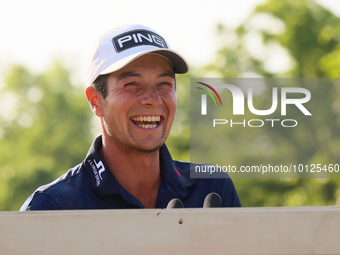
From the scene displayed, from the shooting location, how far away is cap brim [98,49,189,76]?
71.0 inches

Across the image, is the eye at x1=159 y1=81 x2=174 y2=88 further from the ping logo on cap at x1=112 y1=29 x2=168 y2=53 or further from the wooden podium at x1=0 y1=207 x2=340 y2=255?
the wooden podium at x1=0 y1=207 x2=340 y2=255

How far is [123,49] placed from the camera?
6.28ft

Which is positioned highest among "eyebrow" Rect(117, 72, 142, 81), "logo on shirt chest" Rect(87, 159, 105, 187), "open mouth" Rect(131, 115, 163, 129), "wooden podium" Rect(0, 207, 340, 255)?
"eyebrow" Rect(117, 72, 142, 81)

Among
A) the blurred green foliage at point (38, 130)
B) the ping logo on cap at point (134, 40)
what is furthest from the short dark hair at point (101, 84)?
the blurred green foliage at point (38, 130)

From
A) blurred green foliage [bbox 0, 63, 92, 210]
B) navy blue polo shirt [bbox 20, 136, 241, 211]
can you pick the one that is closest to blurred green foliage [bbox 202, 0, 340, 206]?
blurred green foliage [bbox 0, 63, 92, 210]

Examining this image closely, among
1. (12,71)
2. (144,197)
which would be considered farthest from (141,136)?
(12,71)

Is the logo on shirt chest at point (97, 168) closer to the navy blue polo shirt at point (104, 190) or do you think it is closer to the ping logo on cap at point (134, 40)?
the navy blue polo shirt at point (104, 190)

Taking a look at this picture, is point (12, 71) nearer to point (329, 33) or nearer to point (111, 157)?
point (329, 33)

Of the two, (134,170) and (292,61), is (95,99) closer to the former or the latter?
(134,170)

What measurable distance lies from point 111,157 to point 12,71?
836 inches

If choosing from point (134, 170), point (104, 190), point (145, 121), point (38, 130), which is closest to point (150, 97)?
point (145, 121)

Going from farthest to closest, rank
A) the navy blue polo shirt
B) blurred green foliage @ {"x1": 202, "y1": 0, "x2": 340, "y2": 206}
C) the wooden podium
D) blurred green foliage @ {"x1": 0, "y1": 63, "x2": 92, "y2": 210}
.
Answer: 1. blurred green foliage @ {"x1": 0, "y1": 63, "x2": 92, "y2": 210}
2. blurred green foliage @ {"x1": 202, "y1": 0, "x2": 340, "y2": 206}
3. the navy blue polo shirt
4. the wooden podium

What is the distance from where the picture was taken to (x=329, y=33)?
16688 mm

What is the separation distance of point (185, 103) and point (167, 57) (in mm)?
18236
